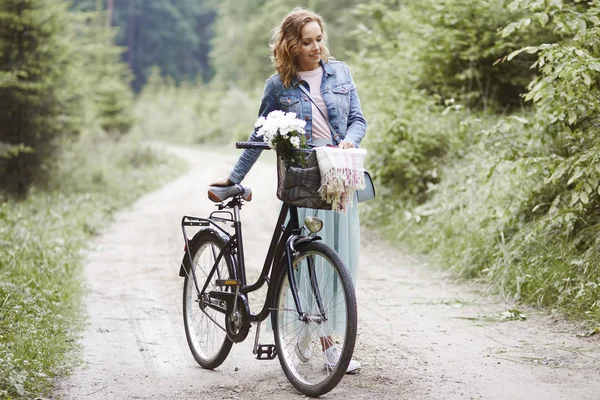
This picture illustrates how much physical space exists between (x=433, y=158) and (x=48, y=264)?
508cm

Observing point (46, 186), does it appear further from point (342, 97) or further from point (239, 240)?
point (342, 97)

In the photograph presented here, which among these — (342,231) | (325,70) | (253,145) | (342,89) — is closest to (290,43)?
(325,70)

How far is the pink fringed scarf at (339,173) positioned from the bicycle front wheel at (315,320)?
0.89ft

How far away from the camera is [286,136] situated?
3707 millimetres

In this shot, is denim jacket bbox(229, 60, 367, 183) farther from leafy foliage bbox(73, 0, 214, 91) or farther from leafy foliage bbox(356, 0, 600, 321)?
leafy foliage bbox(73, 0, 214, 91)

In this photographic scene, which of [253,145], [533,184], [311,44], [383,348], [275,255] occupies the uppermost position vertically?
[311,44]

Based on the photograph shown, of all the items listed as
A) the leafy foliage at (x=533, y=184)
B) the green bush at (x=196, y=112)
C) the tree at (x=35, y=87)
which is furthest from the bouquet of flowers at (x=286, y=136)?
the green bush at (x=196, y=112)

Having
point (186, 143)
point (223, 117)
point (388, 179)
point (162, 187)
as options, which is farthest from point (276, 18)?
point (388, 179)

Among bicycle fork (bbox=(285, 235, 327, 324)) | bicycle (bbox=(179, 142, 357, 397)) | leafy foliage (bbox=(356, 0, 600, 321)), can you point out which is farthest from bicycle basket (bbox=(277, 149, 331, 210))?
leafy foliage (bbox=(356, 0, 600, 321))

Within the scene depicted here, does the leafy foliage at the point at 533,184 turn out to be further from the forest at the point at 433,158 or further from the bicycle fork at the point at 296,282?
the bicycle fork at the point at 296,282

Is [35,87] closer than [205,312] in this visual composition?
No

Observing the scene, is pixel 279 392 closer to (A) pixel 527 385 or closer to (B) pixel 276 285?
(B) pixel 276 285

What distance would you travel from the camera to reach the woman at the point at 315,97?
4.10m

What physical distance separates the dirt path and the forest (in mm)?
262
